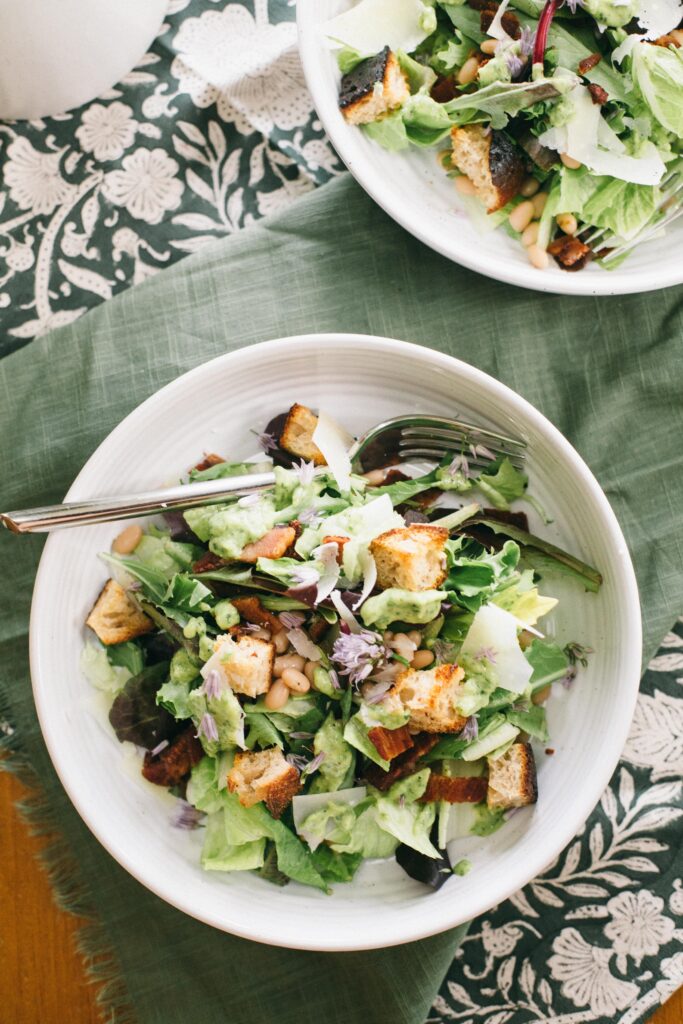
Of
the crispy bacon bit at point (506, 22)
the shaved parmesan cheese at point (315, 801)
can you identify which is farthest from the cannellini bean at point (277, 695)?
the crispy bacon bit at point (506, 22)

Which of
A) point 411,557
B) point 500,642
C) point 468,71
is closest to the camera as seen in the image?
point 411,557

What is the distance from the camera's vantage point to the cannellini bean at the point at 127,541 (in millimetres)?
1871

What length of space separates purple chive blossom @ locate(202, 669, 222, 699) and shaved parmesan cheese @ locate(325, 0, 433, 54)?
1385 millimetres

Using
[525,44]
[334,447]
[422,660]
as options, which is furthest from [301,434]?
[525,44]

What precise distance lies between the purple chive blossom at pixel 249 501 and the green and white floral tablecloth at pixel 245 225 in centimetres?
72

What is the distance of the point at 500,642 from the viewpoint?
1.70 m

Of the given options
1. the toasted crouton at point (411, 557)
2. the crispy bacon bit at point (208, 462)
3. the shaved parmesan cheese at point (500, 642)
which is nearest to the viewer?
the toasted crouton at point (411, 557)

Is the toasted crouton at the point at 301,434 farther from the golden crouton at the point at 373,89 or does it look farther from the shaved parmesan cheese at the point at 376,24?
the shaved parmesan cheese at the point at 376,24

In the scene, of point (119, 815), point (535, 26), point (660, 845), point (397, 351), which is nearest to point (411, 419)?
point (397, 351)

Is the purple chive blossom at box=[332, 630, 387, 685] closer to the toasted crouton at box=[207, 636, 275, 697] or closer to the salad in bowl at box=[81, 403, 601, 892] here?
the salad in bowl at box=[81, 403, 601, 892]

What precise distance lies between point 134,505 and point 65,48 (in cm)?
102

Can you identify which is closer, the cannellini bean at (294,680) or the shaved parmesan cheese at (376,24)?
the cannellini bean at (294,680)

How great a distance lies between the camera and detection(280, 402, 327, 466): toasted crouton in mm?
1867

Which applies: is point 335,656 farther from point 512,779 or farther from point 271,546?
point 512,779
